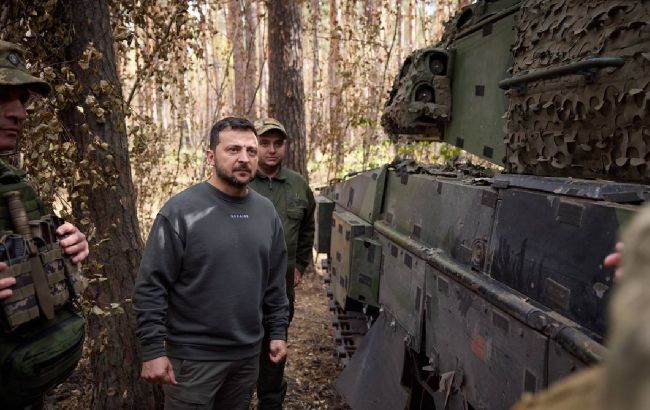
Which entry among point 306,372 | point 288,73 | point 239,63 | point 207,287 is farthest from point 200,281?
point 239,63

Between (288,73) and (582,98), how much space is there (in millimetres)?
5791

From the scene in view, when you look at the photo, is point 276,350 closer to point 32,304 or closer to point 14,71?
point 32,304

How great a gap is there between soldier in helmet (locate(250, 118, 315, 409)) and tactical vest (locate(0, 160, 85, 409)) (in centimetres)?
187

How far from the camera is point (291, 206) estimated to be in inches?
173

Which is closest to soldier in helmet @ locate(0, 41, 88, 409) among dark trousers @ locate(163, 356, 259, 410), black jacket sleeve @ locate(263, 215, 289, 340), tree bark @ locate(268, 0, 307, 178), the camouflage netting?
dark trousers @ locate(163, 356, 259, 410)

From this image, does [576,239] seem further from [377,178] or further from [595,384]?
[377,178]

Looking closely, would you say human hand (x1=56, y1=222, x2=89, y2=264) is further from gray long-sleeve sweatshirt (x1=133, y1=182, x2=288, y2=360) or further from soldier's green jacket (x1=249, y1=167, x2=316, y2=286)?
soldier's green jacket (x1=249, y1=167, x2=316, y2=286)

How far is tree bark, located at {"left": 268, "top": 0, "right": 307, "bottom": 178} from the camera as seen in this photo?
26.6 ft

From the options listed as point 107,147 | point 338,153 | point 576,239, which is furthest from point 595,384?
point 338,153

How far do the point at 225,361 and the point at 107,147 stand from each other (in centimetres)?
161

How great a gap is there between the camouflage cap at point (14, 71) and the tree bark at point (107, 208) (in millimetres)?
1053

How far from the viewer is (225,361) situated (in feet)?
9.65

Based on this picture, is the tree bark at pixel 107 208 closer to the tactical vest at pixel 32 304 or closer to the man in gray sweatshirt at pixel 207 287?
the man in gray sweatshirt at pixel 207 287

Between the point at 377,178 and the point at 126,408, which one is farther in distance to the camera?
the point at 377,178
